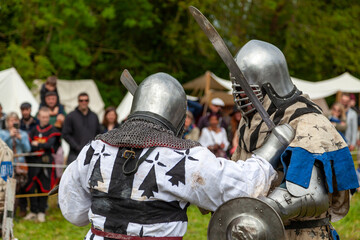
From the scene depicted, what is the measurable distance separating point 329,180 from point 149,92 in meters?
0.97

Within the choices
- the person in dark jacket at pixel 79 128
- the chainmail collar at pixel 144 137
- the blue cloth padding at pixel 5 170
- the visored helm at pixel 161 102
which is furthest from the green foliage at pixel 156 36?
the chainmail collar at pixel 144 137

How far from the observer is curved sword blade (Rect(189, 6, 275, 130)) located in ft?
9.32

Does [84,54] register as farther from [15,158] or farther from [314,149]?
[314,149]

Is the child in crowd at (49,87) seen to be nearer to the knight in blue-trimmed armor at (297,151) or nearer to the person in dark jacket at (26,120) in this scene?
the person in dark jacket at (26,120)

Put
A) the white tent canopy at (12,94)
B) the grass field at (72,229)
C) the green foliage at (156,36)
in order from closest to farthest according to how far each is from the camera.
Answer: the grass field at (72,229)
the white tent canopy at (12,94)
the green foliage at (156,36)

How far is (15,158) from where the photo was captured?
6.94 m

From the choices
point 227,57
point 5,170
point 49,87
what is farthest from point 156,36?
point 227,57

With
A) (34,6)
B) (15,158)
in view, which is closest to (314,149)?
(15,158)

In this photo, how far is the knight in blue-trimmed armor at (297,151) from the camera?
2648 mm

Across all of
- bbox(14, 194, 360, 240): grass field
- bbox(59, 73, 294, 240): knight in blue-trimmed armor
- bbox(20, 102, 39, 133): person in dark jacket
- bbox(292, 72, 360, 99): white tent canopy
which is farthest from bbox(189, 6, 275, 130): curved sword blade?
bbox(292, 72, 360, 99): white tent canopy

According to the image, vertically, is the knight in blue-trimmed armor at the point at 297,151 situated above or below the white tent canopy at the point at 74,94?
above

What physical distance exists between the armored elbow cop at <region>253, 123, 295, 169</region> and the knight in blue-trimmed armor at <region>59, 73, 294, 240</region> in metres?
0.06

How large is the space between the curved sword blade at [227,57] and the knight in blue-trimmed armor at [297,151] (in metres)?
0.13

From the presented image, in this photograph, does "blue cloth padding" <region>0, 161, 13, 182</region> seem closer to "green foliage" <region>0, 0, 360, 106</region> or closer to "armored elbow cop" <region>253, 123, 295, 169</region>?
"armored elbow cop" <region>253, 123, 295, 169</region>
